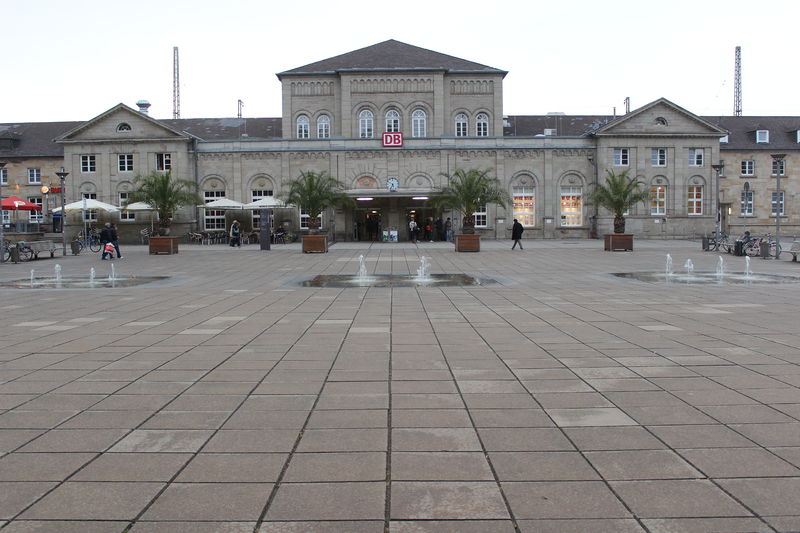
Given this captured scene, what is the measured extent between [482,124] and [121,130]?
27.8m

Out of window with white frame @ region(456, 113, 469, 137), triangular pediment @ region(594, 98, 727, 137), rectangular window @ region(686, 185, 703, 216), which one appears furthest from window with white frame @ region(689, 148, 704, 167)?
window with white frame @ region(456, 113, 469, 137)

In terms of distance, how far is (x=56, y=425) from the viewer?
5.07 m

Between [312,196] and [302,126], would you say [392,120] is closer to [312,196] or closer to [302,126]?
[302,126]

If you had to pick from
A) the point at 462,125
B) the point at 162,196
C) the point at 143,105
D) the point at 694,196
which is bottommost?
the point at 162,196

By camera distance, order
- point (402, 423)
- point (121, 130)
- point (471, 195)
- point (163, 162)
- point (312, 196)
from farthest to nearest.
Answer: point (163, 162) < point (121, 130) < point (312, 196) < point (471, 195) < point (402, 423)

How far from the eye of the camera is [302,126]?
53.4 m

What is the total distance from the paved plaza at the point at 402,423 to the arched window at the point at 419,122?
42.4 meters

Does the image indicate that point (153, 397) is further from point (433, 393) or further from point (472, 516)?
point (472, 516)

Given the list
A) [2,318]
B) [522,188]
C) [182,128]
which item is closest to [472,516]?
[2,318]

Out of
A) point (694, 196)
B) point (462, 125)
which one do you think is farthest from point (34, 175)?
point (694, 196)

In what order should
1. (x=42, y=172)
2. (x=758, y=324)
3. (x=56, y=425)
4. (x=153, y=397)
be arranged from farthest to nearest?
(x=42, y=172), (x=758, y=324), (x=153, y=397), (x=56, y=425)

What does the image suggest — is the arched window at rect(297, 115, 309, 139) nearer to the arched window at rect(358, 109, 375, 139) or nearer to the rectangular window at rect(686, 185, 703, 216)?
the arched window at rect(358, 109, 375, 139)

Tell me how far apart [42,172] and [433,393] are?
61543 mm

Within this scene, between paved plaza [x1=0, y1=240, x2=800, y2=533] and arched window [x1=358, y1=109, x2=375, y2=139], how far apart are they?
42263 mm
